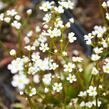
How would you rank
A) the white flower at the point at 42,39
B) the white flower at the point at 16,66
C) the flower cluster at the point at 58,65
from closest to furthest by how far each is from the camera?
the white flower at the point at 16,66 → the flower cluster at the point at 58,65 → the white flower at the point at 42,39

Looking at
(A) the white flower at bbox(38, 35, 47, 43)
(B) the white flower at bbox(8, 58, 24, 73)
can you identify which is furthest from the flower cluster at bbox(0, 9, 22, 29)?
(B) the white flower at bbox(8, 58, 24, 73)

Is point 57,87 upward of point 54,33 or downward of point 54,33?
downward

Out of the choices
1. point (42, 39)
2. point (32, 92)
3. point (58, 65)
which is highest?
point (42, 39)

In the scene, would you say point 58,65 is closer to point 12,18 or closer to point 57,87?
point 57,87

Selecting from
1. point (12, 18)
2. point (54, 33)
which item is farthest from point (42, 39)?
point (12, 18)

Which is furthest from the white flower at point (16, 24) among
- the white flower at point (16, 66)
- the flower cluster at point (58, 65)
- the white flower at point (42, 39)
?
the white flower at point (16, 66)

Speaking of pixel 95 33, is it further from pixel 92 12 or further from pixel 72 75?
pixel 92 12

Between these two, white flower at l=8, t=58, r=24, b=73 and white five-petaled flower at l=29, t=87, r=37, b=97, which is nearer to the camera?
white flower at l=8, t=58, r=24, b=73

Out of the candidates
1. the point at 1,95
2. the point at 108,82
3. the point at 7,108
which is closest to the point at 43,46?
the point at 108,82

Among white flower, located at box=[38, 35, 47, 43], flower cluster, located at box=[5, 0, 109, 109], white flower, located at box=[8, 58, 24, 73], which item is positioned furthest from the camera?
white flower, located at box=[38, 35, 47, 43]

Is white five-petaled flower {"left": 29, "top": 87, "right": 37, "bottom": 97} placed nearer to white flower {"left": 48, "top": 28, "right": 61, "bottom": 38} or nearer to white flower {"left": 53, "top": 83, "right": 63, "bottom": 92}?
white flower {"left": 53, "top": 83, "right": 63, "bottom": 92}

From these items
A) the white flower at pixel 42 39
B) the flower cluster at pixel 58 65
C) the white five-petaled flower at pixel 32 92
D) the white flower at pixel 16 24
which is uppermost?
the white flower at pixel 16 24

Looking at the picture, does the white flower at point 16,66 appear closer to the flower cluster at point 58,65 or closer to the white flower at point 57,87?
the flower cluster at point 58,65

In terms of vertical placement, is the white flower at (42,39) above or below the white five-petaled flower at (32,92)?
above
